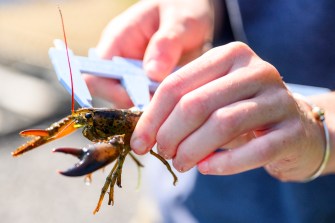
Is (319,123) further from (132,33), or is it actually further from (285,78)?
(132,33)

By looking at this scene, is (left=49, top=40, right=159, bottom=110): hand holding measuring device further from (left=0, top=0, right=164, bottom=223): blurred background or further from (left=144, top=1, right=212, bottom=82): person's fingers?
(left=0, top=0, right=164, bottom=223): blurred background

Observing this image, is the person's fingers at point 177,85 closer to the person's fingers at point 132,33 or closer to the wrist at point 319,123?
the wrist at point 319,123

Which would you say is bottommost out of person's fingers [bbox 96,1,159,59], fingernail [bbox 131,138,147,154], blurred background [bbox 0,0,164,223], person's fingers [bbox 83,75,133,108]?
blurred background [bbox 0,0,164,223]

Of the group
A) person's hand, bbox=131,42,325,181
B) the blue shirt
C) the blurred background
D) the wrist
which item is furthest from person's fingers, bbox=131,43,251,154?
the blurred background

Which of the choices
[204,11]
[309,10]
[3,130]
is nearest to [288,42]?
[309,10]

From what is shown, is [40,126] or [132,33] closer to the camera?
[132,33]

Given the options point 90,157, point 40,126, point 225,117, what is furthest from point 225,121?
point 40,126

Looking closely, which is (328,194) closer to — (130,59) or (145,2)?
(130,59)
